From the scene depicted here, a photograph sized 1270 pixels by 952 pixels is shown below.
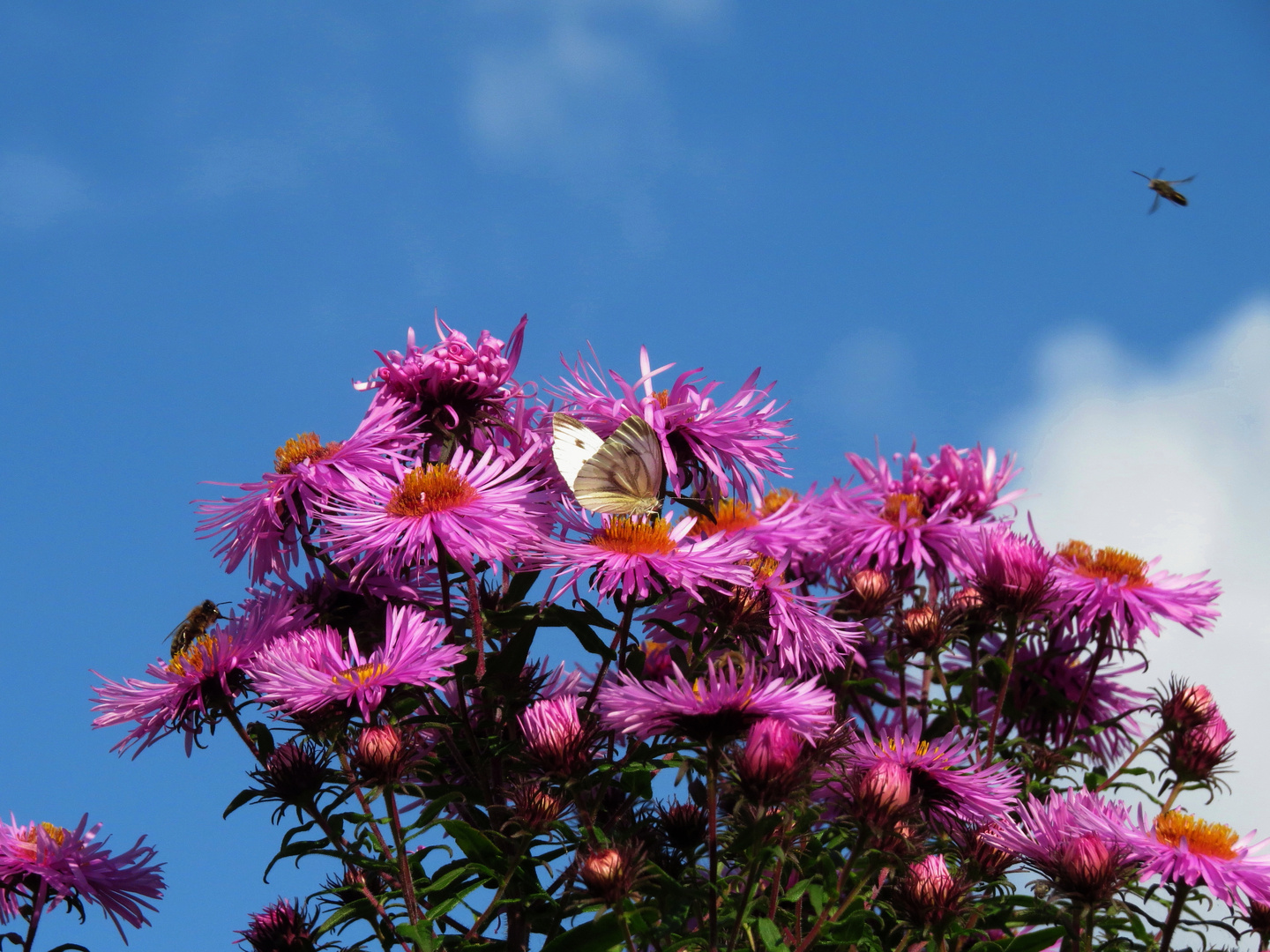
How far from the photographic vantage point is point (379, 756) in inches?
88.8

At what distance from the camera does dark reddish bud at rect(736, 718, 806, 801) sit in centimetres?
208

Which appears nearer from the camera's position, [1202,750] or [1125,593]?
[1202,750]

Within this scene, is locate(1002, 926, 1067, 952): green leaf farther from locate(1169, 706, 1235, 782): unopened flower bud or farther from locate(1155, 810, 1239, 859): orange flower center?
locate(1169, 706, 1235, 782): unopened flower bud

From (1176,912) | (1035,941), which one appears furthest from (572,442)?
(1176,912)

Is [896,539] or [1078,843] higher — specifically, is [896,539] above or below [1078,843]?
above

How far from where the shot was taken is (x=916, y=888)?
7.63 ft

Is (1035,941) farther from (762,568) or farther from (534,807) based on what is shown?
(534,807)

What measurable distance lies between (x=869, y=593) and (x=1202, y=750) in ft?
3.06

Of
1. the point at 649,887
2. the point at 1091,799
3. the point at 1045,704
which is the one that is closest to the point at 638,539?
the point at 649,887

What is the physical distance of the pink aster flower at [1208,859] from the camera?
237 centimetres

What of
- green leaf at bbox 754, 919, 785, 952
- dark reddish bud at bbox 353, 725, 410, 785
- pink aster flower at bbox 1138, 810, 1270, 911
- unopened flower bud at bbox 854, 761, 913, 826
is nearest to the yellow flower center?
dark reddish bud at bbox 353, 725, 410, 785

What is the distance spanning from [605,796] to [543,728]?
1.20 feet

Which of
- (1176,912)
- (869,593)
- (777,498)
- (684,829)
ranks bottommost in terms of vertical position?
(1176,912)

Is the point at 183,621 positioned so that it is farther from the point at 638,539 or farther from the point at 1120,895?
the point at 1120,895
